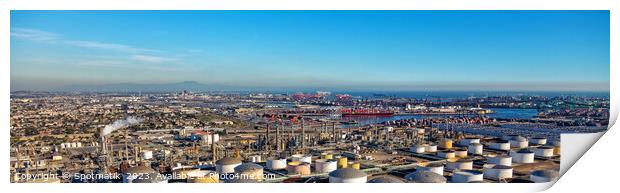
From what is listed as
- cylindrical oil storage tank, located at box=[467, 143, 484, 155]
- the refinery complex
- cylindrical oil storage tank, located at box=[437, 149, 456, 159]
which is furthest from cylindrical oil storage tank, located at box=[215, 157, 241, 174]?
cylindrical oil storage tank, located at box=[467, 143, 484, 155]

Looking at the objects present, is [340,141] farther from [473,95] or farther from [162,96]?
[473,95]

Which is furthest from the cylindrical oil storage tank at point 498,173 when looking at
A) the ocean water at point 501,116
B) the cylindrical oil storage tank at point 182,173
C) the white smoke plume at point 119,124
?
the ocean water at point 501,116

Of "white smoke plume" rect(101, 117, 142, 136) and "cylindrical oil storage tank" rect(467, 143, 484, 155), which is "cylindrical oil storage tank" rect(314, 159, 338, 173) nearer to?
"cylindrical oil storage tank" rect(467, 143, 484, 155)

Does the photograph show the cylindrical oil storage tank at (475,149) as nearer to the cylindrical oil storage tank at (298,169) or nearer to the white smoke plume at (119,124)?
the cylindrical oil storage tank at (298,169)

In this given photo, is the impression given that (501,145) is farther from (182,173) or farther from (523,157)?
(182,173)

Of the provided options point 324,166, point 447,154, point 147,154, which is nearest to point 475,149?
point 447,154

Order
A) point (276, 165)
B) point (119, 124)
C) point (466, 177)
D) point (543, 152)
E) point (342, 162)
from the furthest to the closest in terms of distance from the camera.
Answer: point (119, 124) < point (543, 152) < point (342, 162) < point (276, 165) < point (466, 177)
